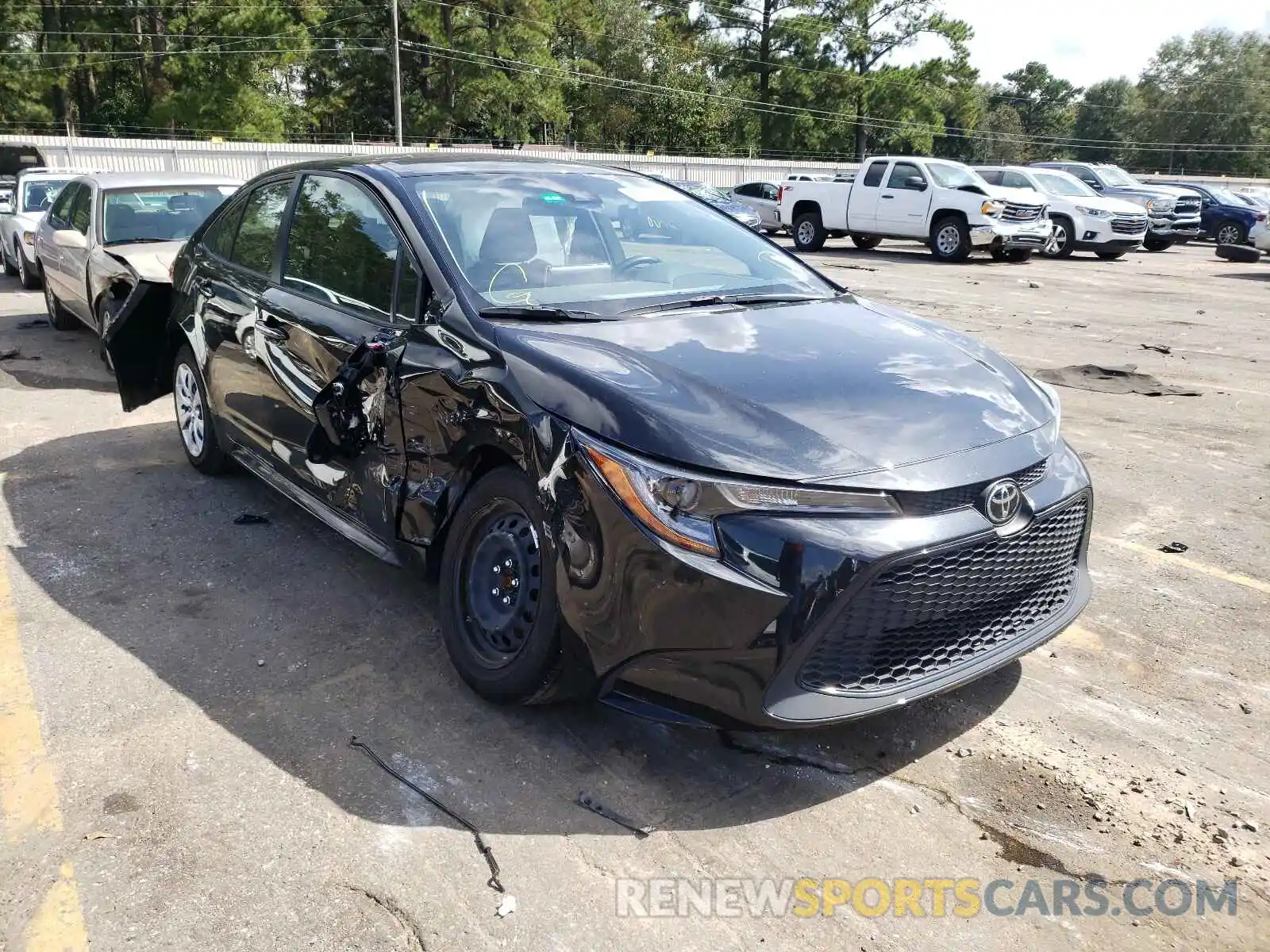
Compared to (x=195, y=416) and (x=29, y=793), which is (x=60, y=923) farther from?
(x=195, y=416)

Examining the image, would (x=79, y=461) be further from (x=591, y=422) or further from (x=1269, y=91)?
(x=1269, y=91)

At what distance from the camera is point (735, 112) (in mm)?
64688

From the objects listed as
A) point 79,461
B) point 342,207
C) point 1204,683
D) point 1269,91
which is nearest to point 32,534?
point 79,461

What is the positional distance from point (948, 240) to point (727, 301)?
17629 mm

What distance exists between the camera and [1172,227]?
23594 millimetres

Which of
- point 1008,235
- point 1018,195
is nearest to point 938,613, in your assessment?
point 1008,235

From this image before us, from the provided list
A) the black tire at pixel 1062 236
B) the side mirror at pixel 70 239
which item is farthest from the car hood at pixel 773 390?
the black tire at pixel 1062 236

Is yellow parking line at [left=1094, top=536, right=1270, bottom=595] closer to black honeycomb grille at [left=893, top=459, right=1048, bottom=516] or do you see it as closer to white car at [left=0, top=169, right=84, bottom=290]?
black honeycomb grille at [left=893, top=459, right=1048, bottom=516]

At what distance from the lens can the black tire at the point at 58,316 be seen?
10258mm

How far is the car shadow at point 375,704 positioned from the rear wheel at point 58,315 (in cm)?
603

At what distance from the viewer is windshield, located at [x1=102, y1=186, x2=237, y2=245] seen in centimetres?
855

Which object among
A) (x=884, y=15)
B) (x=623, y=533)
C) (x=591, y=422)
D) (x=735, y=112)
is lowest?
(x=623, y=533)

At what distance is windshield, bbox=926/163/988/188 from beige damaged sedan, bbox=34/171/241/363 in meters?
14.2

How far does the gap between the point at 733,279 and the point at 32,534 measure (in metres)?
3.58
